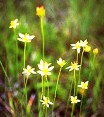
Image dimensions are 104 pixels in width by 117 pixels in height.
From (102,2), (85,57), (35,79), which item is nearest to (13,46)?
(35,79)

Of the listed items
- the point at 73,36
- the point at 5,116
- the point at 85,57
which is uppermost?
the point at 73,36

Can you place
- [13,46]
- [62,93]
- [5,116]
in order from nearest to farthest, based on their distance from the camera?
[5,116]
[62,93]
[13,46]

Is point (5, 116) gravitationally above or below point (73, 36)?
below

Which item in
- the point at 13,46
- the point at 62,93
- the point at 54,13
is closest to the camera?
the point at 62,93

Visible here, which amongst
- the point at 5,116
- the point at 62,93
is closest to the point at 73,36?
the point at 62,93

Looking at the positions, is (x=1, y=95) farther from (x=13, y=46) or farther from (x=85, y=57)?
(x=85, y=57)

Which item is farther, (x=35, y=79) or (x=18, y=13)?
(x=18, y=13)
